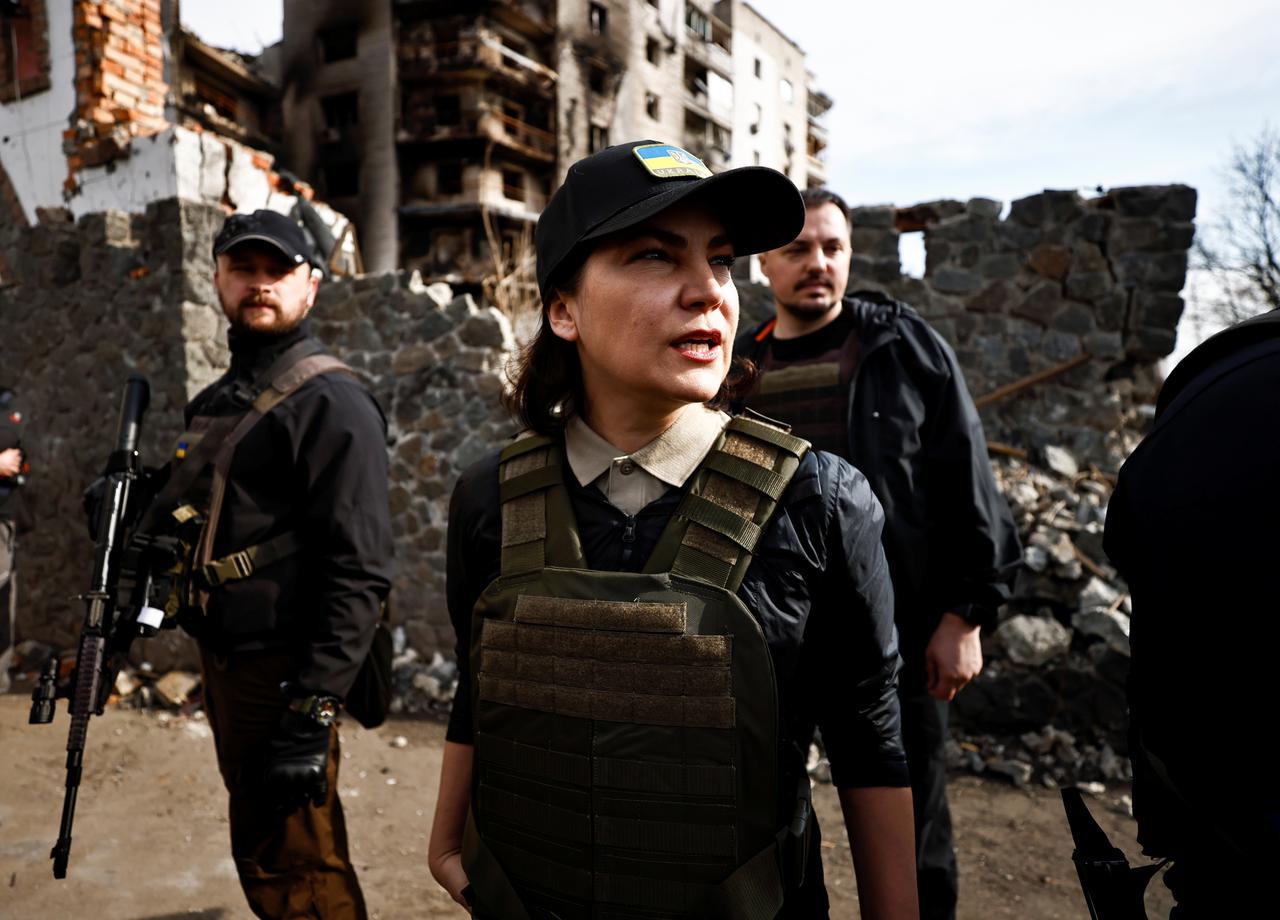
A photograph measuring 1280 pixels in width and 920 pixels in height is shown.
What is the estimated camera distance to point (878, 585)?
1293mm

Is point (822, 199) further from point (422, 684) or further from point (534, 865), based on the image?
point (422, 684)

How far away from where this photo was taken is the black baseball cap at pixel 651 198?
47.7 inches

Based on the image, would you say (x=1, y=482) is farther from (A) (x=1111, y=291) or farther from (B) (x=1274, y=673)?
(A) (x=1111, y=291)

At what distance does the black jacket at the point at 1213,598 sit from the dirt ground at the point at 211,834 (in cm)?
270

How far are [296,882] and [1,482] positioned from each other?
3.52 metres

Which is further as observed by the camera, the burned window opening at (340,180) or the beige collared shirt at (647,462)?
the burned window opening at (340,180)

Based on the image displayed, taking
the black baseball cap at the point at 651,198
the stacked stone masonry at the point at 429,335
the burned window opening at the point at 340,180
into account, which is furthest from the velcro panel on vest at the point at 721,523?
the burned window opening at the point at 340,180

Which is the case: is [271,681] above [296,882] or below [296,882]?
above

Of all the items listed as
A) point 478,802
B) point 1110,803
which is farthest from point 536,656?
point 1110,803

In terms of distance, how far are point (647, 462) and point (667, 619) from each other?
0.28 meters

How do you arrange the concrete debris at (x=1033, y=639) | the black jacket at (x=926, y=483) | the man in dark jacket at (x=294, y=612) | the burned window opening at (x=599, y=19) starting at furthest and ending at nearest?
1. the burned window opening at (x=599, y=19)
2. the concrete debris at (x=1033, y=639)
3. the black jacket at (x=926, y=483)
4. the man in dark jacket at (x=294, y=612)

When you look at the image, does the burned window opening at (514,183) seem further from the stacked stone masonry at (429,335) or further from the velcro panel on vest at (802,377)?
the velcro panel on vest at (802,377)

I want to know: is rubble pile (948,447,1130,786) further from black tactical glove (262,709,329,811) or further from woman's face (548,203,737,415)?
woman's face (548,203,737,415)

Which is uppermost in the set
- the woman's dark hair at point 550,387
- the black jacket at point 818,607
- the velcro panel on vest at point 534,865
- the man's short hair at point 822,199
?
the man's short hair at point 822,199
